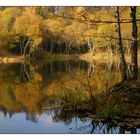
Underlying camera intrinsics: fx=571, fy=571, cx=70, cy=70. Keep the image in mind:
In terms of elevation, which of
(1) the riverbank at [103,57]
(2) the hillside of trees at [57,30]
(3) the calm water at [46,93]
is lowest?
(3) the calm water at [46,93]

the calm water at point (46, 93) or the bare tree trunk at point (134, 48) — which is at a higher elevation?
the bare tree trunk at point (134, 48)

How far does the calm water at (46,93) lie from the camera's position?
490 cm

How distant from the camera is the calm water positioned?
4898 millimetres

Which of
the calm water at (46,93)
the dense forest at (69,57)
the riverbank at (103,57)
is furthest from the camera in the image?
the riverbank at (103,57)

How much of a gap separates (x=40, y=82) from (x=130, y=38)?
985 millimetres

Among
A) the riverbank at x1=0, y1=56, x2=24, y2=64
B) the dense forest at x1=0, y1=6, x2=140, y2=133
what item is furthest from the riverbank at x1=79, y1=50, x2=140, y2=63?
the riverbank at x1=0, y1=56, x2=24, y2=64

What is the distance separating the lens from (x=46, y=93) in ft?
18.1

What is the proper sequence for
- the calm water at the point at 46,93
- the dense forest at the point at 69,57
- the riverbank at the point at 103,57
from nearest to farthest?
the calm water at the point at 46,93 < the dense forest at the point at 69,57 < the riverbank at the point at 103,57

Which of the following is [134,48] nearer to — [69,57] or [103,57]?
[103,57]

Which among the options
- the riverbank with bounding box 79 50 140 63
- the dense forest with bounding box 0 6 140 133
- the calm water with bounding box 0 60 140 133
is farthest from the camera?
the riverbank with bounding box 79 50 140 63

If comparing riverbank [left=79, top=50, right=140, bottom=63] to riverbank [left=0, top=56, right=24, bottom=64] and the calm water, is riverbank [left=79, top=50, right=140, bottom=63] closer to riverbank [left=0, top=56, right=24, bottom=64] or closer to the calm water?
the calm water

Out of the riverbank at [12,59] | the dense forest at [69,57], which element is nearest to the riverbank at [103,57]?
the dense forest at [69,57]

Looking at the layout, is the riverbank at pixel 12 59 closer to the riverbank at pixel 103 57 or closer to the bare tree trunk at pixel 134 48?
the riverbank at pixel 103 57

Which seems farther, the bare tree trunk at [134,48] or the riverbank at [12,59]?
the bare tree trunk at [134,48]
